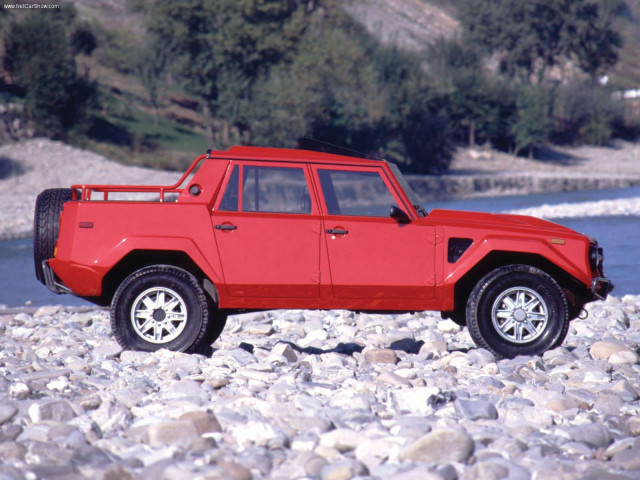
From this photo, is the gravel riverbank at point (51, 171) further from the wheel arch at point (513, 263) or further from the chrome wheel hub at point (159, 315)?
the wheel arch at point (513, 263)

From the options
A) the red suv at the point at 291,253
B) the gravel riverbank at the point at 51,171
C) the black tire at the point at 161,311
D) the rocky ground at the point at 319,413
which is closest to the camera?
the rocky ground at the point at 319,413

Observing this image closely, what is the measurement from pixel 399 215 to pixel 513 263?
1192 mm

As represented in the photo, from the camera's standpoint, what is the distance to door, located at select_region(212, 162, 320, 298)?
754 cm

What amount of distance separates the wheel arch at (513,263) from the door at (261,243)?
139 cm

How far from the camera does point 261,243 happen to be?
24.8ft

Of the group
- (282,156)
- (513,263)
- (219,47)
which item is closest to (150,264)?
(282,156)

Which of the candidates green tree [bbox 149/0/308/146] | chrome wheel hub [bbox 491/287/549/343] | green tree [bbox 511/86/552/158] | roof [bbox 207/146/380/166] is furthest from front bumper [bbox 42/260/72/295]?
green tree [bbox 511/86/552/158]

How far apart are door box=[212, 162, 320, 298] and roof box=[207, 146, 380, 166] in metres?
0.08

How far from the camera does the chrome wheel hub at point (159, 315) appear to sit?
7676 millimetres

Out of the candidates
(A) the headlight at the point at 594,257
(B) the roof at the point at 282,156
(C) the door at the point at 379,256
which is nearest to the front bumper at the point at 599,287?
(A) the headlight at the point at 594,257

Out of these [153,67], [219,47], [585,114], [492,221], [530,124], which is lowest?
[492,221]

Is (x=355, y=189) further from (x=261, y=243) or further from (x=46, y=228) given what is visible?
(x=46, y=228)

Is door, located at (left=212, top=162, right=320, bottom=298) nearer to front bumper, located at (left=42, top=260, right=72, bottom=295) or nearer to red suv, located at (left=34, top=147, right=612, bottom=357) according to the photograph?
red suv, located at (left=34, top=147, right=612, bottom=357)

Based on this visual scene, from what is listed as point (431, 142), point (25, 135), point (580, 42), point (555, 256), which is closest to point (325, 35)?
point (431, 142)
